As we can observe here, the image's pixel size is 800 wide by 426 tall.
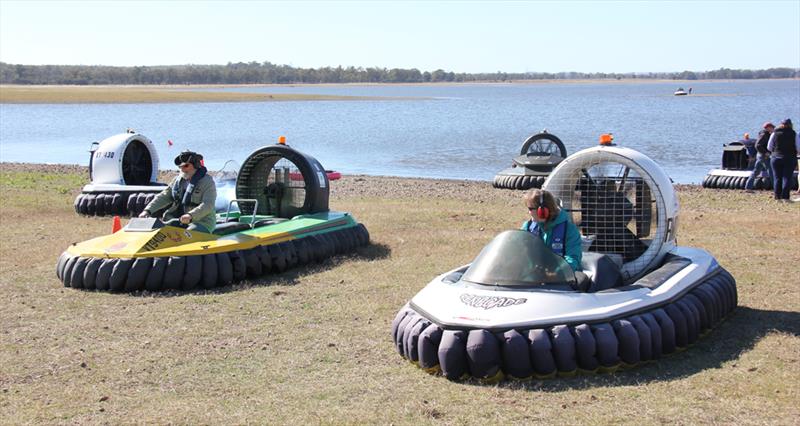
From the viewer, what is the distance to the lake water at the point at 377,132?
2598cm

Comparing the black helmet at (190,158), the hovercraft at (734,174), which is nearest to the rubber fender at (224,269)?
the black helmet at (190,158)

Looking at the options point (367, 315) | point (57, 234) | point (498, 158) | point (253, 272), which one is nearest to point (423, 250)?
point (253, 272)

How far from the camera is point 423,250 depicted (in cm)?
1031

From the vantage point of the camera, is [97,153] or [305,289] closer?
[305,289]

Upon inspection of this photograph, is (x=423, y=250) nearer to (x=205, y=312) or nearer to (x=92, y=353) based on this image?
(x=205, y=312)

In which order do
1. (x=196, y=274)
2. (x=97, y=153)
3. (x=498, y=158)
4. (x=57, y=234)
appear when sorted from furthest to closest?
(x=498, y=158), (x=97, y=153), (x=57, y=234), (x=196, y=274)

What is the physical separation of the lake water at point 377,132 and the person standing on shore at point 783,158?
205 inches

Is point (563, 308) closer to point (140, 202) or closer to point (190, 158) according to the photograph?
point (190, 158)

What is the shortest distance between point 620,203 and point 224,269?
3.25m

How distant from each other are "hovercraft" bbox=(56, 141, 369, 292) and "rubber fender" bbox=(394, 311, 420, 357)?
8.95 feet

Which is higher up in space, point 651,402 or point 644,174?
point 644,174

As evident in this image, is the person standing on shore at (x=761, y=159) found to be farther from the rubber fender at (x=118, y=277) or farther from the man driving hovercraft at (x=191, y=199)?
the rubber fender at (x=118, y=277)

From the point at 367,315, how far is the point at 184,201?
103 inches

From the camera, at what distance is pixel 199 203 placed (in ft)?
30.1
